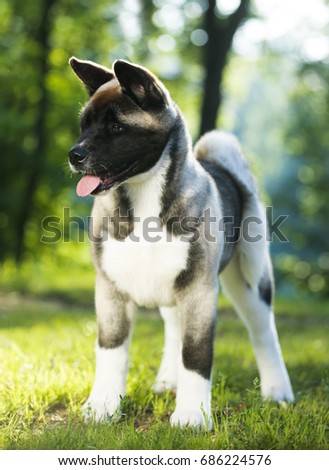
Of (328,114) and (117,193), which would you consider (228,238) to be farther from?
(328,114)

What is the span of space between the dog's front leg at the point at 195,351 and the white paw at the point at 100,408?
1.23 ft

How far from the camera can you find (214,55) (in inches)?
443

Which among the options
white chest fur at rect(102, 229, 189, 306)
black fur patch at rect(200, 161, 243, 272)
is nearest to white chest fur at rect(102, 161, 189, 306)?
white chest fur at rect(102, 229, 189, 306)

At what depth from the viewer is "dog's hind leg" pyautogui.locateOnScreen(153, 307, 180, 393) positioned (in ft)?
15.0

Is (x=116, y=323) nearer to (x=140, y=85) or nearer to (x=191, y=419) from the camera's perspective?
(x=191, y=419)

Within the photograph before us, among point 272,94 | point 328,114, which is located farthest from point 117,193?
point 272,94

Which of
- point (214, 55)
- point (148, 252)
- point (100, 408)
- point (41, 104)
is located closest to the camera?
point (148, 252)

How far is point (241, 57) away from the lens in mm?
16531

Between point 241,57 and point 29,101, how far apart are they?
6.00m

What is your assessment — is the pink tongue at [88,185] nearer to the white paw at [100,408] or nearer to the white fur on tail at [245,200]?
the white paw at [100,408]

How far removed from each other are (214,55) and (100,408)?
8.53 meters

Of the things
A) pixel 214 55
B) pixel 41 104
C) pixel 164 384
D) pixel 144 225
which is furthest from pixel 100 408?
pixel 41 104

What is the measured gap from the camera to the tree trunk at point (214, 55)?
11.1 m

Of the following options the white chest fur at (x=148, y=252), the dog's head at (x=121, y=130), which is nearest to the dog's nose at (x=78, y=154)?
the dog's head at (x=121, y=130)
